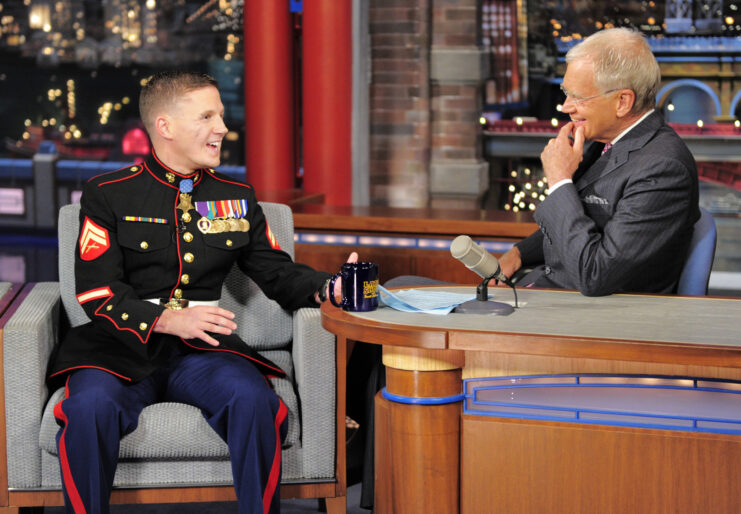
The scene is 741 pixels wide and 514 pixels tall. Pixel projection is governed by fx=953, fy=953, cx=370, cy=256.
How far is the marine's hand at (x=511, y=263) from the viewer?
2.57 metres

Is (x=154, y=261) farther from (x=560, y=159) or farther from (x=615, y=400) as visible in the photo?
(x=615, y=400)

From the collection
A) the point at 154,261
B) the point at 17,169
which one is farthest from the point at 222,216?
the point at 17,169

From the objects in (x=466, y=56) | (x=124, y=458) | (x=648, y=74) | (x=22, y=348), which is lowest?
(x=124, y=458)

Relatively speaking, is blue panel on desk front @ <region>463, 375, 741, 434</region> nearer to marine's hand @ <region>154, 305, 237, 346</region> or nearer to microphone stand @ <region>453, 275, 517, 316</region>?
microphone stand @ <region>453, 275, 517, 316</region>

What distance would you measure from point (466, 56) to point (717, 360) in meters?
3.97

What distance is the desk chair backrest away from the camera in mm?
2236

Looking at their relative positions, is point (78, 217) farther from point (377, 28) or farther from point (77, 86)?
point (77, 86)

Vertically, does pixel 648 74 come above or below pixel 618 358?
above

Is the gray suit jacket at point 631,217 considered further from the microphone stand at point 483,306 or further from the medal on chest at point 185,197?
the medal on chest at point 185,197

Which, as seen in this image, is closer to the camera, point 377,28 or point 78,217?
point 78,217

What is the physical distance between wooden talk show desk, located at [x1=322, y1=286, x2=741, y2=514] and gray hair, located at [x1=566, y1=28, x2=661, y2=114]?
579 millimetres

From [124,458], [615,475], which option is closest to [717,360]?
[615,475]

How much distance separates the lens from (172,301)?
2.33m

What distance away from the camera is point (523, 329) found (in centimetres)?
174
